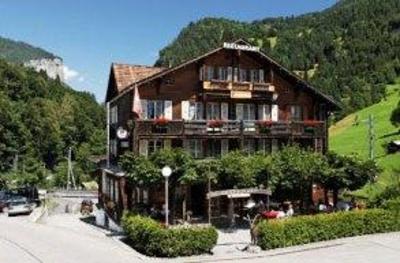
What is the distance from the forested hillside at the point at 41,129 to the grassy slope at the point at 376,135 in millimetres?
48947

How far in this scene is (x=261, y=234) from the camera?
3133 centimetres

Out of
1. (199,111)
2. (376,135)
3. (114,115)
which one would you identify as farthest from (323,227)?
(376,135)

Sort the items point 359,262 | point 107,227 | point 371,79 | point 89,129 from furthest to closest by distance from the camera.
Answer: point 89,129
point 371,79
point 107,227
point 359,262

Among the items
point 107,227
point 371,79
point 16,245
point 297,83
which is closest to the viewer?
point 16,245

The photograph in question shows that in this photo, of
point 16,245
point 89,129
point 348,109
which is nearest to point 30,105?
point 89,129

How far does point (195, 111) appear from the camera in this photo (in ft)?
147

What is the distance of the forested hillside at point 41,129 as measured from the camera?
122625 millimetres

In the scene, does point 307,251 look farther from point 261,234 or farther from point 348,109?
point 348,109

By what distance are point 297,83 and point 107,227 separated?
1649cm

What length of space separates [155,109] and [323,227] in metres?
14.9

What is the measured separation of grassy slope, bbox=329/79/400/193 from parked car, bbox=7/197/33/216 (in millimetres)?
28882

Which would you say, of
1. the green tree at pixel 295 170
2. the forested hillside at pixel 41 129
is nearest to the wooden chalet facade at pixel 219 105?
the green tree at pixel 295 170

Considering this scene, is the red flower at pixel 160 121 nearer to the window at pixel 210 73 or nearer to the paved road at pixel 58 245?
the window at pixel 210 73

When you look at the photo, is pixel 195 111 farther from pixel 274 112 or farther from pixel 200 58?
pixel 274 112
